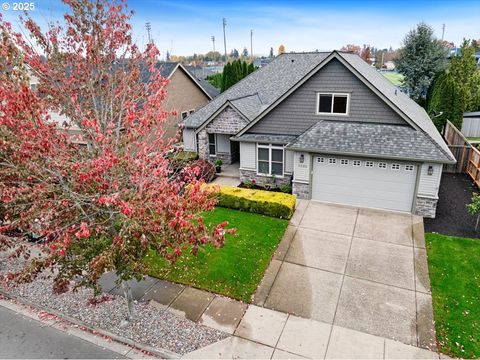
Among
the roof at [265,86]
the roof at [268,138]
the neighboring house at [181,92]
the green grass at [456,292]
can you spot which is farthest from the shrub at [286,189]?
the neighboring house at [181,92]

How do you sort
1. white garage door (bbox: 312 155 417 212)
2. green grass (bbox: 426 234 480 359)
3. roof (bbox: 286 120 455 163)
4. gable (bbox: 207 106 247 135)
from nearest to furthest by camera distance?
green grass (bbox: 426 234 480 359), roof (bbox: 286 120 455 163), white garage door (bbox: 312 155 417 212), gable (bbox: 207 106 247 135)

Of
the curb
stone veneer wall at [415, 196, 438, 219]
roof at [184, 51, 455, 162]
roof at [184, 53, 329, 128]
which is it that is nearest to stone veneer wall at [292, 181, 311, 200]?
roof at [184, 51, 455, 162]

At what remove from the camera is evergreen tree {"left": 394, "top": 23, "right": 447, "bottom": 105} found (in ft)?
109

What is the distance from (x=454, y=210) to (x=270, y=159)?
858cm

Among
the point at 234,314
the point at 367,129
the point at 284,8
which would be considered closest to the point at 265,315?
the point at 234,314

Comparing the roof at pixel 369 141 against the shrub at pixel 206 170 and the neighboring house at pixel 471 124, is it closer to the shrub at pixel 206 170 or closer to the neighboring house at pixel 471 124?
the shrub at pixel 206 170

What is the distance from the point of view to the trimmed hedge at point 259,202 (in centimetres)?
1440

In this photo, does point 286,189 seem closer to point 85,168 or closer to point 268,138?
point 268,138

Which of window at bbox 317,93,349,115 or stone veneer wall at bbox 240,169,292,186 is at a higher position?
window at bbox 317,93,349,115

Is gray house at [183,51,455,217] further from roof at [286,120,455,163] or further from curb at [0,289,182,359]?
curb at [0,289,182,359]

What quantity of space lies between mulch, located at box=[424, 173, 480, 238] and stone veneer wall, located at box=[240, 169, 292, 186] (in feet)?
21.2

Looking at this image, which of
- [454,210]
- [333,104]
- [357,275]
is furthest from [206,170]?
[454,210]

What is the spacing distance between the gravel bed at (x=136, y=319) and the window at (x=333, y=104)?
37.3 feet

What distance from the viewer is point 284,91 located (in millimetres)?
20078
